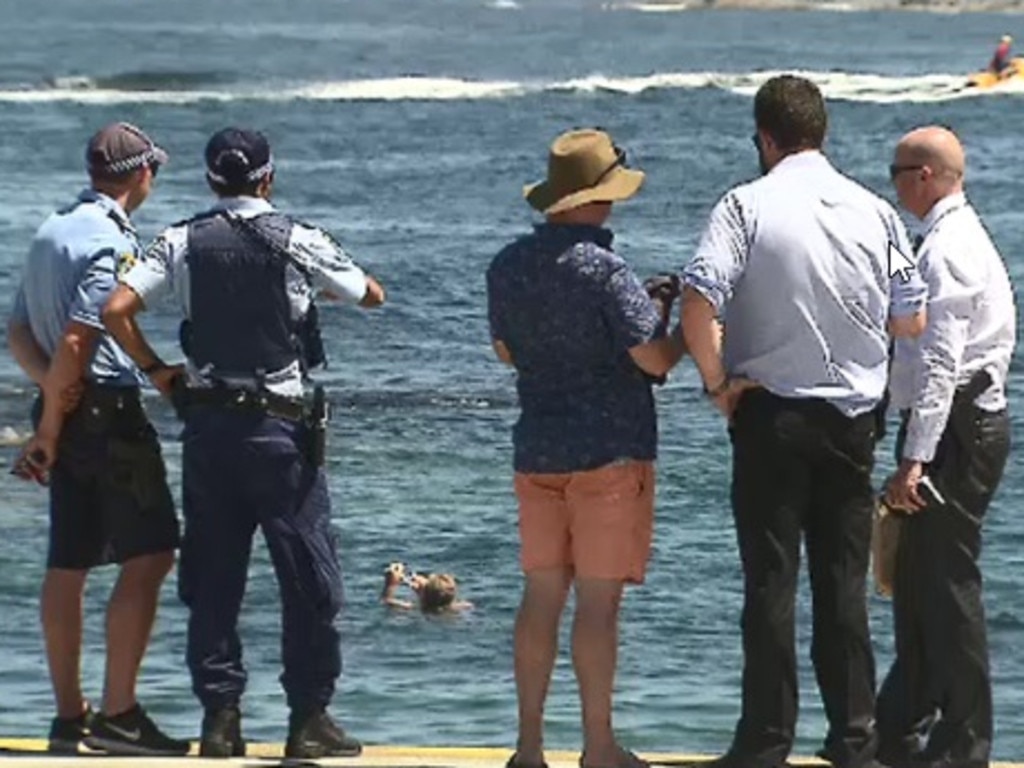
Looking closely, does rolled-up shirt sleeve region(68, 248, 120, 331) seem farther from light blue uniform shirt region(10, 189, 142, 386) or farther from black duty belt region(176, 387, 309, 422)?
black duty belt region(176, 387, 309, 422)

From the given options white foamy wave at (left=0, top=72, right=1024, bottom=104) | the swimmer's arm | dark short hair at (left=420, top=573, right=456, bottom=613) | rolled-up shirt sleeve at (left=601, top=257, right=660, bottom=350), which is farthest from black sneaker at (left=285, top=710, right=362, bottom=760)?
white foamy wave at (left=0, top=72, right=1024, bottom=104)

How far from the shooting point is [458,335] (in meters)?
31.6

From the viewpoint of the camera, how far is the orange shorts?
8.36 metres

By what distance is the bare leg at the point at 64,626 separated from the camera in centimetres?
906

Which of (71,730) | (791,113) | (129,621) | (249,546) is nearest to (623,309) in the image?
(791,113)

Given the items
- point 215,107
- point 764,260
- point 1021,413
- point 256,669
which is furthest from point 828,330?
point 215,107

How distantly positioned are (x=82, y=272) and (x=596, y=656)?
5.65 feet

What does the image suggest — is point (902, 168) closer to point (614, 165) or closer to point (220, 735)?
point (614, 165)

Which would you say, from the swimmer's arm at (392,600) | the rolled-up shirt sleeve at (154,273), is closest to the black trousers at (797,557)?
the rolled-up shirt sleeve at (154,273)

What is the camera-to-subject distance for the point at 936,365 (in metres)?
8.45

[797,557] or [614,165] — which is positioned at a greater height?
[614,165]

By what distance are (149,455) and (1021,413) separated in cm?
1897

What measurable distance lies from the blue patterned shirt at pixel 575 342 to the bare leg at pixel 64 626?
1.43 meters

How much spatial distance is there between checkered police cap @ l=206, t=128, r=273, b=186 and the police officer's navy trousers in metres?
0.60
